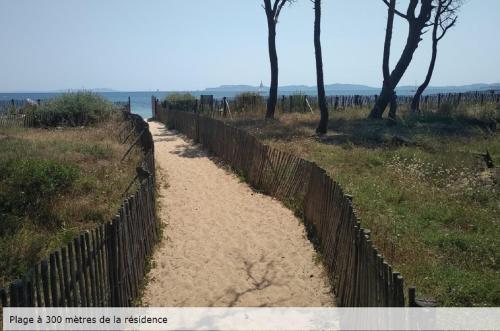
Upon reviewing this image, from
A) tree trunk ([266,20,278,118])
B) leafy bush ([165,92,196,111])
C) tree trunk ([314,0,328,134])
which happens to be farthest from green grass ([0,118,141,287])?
leafy bush ([165,92,196,111])

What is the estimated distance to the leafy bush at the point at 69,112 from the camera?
876 inches

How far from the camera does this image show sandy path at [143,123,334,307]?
5.74m

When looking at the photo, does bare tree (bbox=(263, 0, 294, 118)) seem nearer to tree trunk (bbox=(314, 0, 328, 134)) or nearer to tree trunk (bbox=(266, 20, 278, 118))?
tree trunk (bbox=(266, 20, 278, 118))

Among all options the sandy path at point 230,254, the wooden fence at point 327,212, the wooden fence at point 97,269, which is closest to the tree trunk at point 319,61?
the wooden fence at point 327,212

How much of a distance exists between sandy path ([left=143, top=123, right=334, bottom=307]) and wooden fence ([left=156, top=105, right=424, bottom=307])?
1.08 feet

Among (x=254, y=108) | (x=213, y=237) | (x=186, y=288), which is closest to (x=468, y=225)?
(x=213, y=237)

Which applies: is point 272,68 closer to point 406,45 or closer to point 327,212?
point 406,45

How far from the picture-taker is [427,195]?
30.3 ft

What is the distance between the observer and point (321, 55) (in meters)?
18.2

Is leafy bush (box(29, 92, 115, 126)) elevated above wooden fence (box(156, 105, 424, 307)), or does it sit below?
above

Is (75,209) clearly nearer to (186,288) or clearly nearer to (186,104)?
(186,288)

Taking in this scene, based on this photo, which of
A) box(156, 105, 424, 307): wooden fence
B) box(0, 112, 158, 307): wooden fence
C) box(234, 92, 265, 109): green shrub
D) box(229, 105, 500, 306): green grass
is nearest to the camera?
box(0, 112, 158, 307): wooden fence

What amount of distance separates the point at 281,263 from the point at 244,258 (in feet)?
1.96

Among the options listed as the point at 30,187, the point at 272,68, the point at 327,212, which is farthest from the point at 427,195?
the point at 272,68
